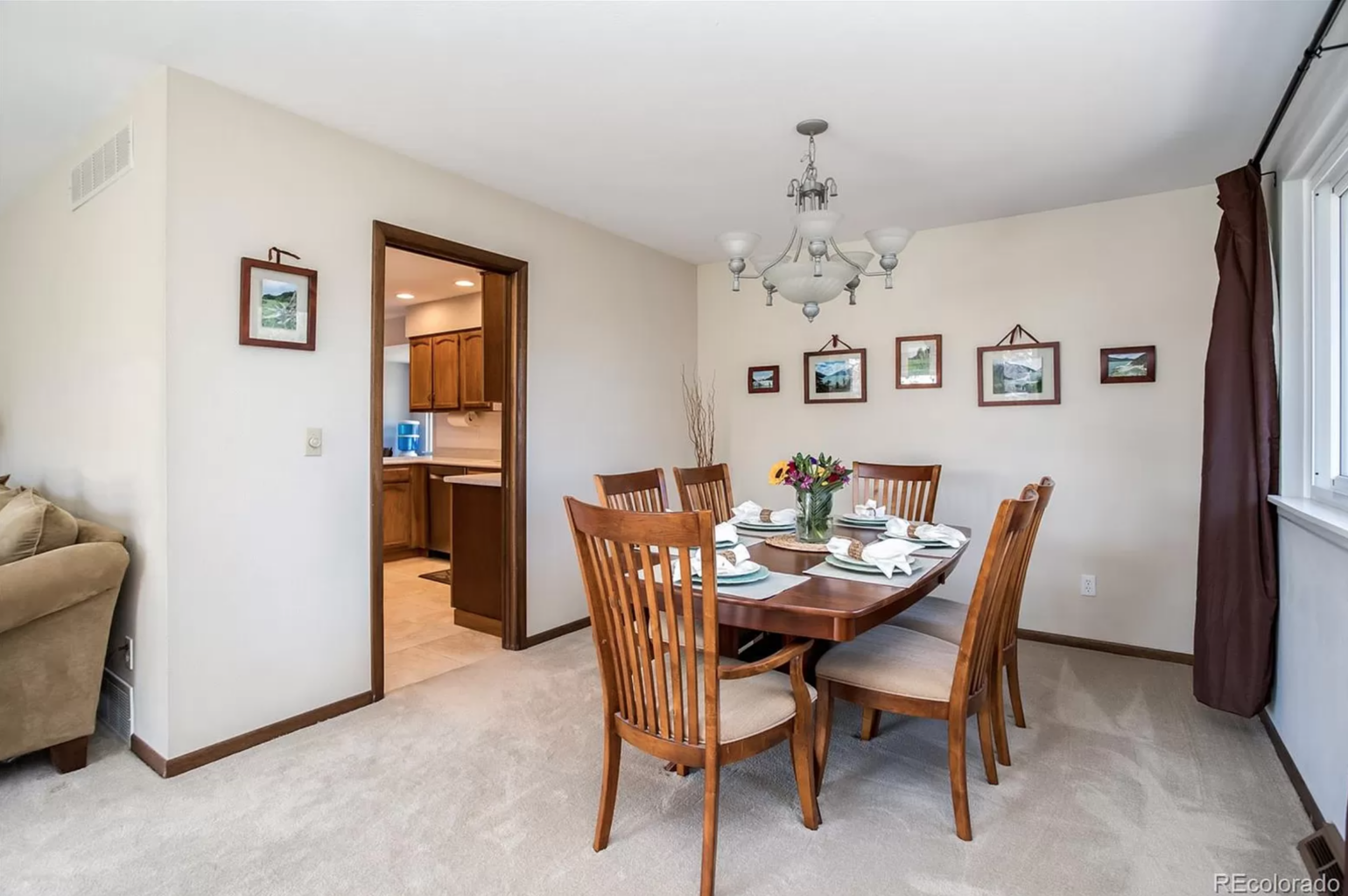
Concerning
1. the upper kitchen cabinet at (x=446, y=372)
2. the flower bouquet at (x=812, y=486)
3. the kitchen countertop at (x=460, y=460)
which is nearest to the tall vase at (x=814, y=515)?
the flower bouquet at (x=812, y=486)

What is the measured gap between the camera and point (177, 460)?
7.35 ft

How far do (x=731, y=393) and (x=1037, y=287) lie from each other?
1992 mm

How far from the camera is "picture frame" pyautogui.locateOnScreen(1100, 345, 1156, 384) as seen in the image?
3.37m

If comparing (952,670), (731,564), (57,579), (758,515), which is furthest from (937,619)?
(57,579)

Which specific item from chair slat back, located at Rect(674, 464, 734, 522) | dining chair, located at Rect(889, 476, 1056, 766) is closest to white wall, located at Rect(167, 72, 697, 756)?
chair slat back, located at Rect(674, 464, 734, 522)

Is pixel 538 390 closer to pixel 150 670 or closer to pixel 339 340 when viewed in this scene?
pixel 339 340

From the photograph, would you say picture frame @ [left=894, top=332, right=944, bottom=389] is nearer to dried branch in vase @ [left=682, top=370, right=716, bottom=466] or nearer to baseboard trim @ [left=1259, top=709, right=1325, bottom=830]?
dried branch in vase @ [left=682, top=370, right=716, bottom=466]

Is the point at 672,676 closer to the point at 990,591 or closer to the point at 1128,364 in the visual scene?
the point at 990,591

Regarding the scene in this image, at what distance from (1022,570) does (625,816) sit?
1479 millimetres

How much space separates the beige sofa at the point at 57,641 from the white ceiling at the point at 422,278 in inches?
93.7

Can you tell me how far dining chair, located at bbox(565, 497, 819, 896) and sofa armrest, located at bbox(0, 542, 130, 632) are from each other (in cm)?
173

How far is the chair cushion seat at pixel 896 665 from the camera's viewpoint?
1.92 meters

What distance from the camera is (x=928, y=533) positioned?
2.52 metres

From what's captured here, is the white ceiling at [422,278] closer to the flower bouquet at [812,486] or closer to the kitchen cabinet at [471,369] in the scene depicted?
the kitchen cabinet at [471,369]
